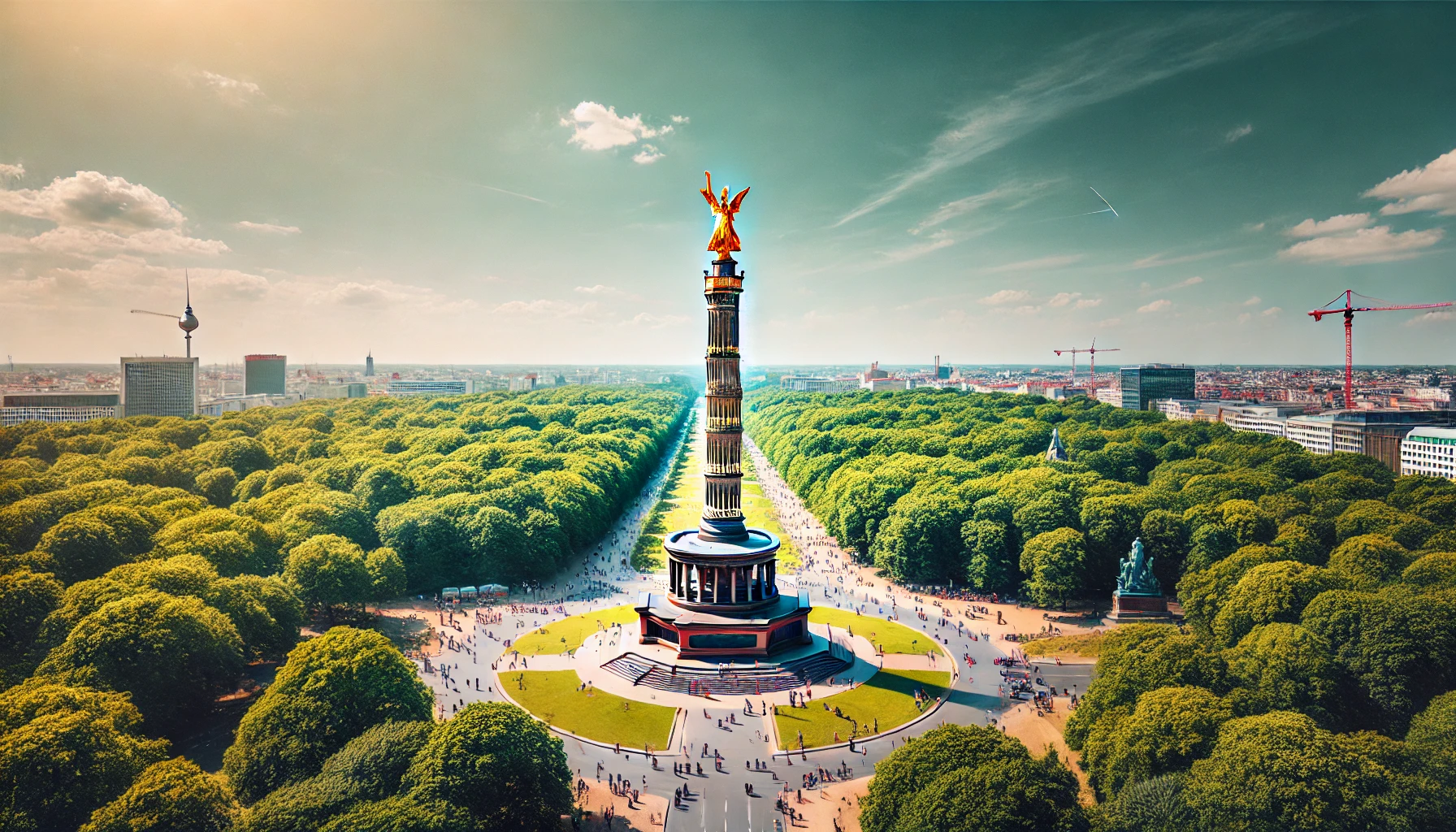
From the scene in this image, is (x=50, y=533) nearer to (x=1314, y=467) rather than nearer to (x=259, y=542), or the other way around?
(x=259, y=542)

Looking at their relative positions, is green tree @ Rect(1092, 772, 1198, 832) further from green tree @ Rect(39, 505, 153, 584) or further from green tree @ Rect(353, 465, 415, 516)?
green tree @ Rect(353, 465, 415, 516)

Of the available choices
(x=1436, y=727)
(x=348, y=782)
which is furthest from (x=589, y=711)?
(x=1436, y=727)

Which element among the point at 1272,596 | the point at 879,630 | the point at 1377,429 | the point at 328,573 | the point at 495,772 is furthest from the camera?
the point at 1377,429

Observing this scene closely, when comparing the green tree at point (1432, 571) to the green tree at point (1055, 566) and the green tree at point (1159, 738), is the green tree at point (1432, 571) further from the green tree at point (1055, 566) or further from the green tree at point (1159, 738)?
the green tree at point (1159, 738)

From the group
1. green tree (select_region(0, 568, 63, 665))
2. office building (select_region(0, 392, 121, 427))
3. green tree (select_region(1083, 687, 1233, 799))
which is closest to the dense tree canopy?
green tree (select_region(1083, 687, 1233, 799))

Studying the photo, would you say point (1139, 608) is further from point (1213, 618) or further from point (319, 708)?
point (319, 708)
